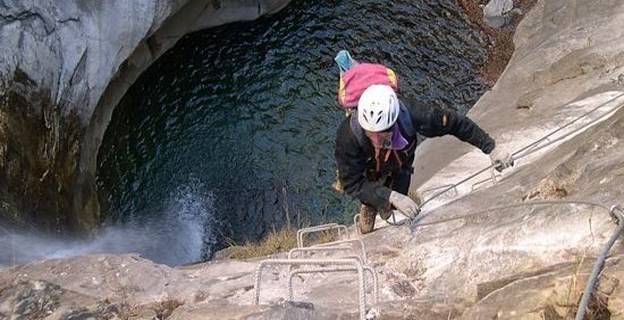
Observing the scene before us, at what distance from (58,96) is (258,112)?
16.7 ft

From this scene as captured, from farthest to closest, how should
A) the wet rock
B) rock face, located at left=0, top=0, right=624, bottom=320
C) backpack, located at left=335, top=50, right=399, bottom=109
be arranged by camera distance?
the wet rock → backpack, located at left=335, top=50, right=399, bottom=109 → rock face, located at left=0, top=0, right=624, bottom=320

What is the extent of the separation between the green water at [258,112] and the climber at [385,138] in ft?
21.7

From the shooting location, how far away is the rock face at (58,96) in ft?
37.0

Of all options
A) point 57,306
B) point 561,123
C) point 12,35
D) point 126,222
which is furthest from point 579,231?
point 126,222

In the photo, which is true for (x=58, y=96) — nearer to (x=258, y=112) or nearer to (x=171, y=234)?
(x=171, y=234)

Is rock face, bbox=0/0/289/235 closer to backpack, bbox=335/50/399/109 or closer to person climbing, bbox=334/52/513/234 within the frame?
person climbing, bbox=334/52/513/234

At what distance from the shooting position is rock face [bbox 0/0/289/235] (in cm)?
A: 1128

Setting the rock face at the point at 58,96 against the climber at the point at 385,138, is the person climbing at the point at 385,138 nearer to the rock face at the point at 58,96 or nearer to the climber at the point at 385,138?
the climber at the point at 385,138

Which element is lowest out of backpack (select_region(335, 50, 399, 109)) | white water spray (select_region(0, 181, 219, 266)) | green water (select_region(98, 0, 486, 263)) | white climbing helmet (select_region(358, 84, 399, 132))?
white water spray (select_region(0, 181, 219, 266))

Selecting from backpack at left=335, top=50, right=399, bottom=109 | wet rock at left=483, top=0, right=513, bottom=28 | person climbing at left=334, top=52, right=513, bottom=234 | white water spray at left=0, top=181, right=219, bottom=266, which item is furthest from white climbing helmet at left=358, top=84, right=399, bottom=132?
wet rock at left=483, top=0, right=513, bottom=28

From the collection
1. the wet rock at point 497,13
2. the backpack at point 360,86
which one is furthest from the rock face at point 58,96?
the wet rock at point 497,13

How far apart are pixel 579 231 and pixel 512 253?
1.80 ft

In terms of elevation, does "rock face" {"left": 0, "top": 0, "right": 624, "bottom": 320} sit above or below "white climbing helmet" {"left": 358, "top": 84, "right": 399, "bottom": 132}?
below

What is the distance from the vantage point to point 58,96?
1257 cm
